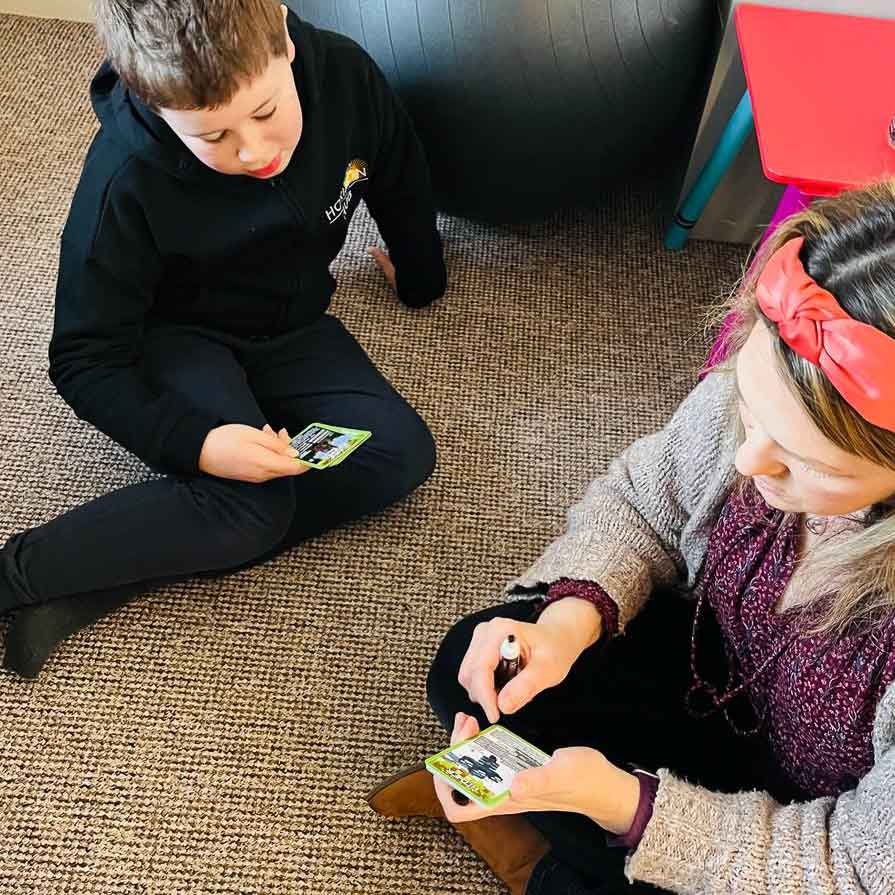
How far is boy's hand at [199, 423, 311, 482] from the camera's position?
1.16 m

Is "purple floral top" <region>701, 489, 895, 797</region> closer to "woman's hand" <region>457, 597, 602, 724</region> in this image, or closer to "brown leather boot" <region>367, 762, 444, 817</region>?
"woman's hand" <region>457, 597, 602, 724</region>

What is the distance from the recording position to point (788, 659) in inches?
33.4

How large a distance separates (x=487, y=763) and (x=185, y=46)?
73 centimetres

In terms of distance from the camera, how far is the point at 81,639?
1.22 m

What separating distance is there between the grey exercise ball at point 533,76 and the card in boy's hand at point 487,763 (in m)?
0.90

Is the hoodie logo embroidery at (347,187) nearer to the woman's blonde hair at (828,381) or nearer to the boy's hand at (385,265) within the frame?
the boy's hand at (385,265)

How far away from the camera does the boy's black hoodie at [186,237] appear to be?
1.09 metres

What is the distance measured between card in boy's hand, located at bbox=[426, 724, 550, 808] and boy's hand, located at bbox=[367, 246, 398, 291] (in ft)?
2.96

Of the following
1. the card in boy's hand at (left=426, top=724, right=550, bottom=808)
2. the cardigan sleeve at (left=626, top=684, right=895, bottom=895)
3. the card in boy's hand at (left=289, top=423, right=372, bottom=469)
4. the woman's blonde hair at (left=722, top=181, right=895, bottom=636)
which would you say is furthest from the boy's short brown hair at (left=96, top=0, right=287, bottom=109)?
the cardigan sleeve at (left=626, top=684, right=895, bottom=895)

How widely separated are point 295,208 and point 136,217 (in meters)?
0.19

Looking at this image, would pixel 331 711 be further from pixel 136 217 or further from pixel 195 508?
pixel 136 217

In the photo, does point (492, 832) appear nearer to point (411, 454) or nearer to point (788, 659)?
point (788, 659)

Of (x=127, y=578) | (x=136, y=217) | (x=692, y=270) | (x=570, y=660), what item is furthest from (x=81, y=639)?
(x=692, y=270)

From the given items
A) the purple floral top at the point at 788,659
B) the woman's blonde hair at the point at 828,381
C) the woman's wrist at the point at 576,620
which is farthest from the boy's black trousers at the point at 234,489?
the woman's blonde hair at the point at 828,381
